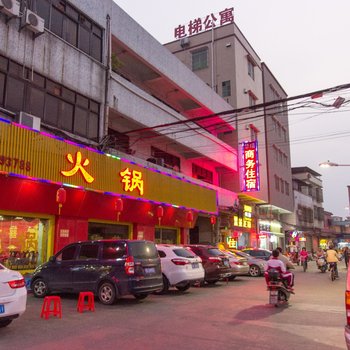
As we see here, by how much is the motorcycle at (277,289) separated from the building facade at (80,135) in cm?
648

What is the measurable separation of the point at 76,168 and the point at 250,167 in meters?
20.5

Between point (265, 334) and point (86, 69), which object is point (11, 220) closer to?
point (86, 69)

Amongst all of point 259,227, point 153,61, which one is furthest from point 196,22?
point 259,227

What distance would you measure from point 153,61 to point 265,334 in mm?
19700

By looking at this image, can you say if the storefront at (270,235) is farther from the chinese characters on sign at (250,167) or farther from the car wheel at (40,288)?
the car wheel at (40,288)

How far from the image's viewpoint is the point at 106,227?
1988 centimetres

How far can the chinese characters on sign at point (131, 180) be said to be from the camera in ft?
60.2

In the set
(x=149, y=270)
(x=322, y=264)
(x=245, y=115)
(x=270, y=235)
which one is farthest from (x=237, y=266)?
(x=270, y=235)

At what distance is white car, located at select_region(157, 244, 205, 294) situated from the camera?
13.3m

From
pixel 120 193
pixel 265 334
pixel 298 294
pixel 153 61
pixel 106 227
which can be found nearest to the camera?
pixel 265 334

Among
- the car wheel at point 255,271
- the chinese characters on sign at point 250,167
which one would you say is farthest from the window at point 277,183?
the car wheel at point 255,271

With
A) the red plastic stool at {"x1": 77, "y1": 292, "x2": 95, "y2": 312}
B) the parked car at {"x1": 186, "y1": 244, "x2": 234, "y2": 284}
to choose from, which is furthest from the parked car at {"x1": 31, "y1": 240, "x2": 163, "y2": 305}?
the parked car at {"x1": 186, "y1": 244, "x2": 234, "y2": 284}

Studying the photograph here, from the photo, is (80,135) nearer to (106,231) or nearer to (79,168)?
(79,168)

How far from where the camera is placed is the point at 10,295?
291 inches
